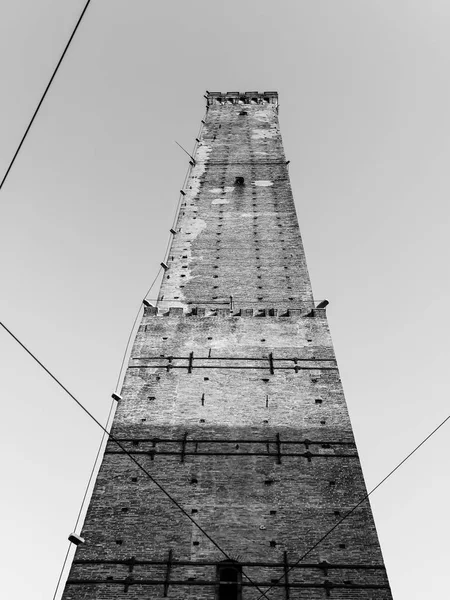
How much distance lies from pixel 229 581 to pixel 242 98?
22.7m

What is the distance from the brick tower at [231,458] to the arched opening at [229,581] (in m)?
0.02

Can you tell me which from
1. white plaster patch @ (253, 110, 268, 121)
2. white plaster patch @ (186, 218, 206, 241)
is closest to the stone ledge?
white plaster patch @ (186, 218, 206, 241)

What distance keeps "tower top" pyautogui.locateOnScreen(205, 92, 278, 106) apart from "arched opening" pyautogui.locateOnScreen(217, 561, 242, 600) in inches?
872

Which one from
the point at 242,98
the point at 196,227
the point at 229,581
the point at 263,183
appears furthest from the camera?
the point at 242,98

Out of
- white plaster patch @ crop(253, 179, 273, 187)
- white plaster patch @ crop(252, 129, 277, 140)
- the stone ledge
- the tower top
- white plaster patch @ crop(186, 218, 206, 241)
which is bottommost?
the stone ledge

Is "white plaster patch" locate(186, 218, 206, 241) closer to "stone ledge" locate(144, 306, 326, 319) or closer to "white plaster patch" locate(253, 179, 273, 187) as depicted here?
"white plaster patch" locate(253, 179, 273, 187)

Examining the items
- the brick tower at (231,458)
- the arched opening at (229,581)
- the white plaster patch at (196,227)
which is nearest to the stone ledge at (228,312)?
the brick tower at (231,458)

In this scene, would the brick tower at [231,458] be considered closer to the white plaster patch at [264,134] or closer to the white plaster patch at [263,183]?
the white plaster patch at [263,183]

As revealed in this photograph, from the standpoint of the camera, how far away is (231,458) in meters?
8.94

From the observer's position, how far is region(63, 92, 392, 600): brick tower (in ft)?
24.3

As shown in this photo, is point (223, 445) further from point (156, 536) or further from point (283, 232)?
point (283, 232)

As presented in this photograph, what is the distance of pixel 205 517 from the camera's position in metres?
8.10

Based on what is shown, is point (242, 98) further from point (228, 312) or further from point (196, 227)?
point (228, 312)

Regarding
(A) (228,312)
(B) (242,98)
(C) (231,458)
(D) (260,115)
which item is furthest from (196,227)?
(B) (242,98)
